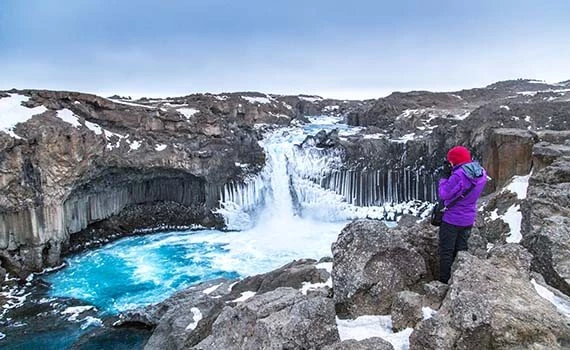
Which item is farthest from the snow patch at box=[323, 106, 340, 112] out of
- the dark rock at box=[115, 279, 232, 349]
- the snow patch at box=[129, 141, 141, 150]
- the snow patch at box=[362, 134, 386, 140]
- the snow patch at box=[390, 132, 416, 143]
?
the dark rock at box=[115, 279, 232, 349]

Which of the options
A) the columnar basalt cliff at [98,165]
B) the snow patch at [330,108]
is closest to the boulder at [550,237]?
the columnar basalt cliff at [98,165]

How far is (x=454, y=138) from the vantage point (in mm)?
33375

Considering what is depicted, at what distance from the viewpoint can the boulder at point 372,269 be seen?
295 inches

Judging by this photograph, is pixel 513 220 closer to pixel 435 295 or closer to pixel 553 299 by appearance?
pixel 553 299

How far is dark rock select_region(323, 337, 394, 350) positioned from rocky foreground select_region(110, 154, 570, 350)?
0.01 meters

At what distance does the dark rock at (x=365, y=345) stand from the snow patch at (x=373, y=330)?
39 centimetres

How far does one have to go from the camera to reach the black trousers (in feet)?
24.4

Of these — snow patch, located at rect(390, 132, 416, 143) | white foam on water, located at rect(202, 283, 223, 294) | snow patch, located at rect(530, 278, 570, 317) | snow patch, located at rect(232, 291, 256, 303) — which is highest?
snow patch, located at rect(390, 132, 416, 143)

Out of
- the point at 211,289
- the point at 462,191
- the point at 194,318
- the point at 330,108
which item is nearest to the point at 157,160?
the point at 211,289

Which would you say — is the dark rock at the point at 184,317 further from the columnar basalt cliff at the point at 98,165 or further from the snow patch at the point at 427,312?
the columnar basalt cliff at the point at 98,165

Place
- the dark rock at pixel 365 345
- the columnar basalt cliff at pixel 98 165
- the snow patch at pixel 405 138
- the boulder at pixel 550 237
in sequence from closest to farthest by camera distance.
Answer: the dark rock at pixel 365 345, the boulder at pixel 550 237, the columnar basalt cliff at pixel 98 165, the snow patch at pixel 405 138

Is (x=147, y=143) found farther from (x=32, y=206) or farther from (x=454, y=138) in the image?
(x=454, y=138)

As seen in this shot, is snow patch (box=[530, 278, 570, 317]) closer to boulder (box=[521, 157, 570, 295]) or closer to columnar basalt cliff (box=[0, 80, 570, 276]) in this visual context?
boulder (box=[521, 157, 570, 295])

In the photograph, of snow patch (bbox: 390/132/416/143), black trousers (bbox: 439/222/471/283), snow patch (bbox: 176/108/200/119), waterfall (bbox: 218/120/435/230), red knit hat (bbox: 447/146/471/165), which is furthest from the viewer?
snow patch (bbox: 390/132/416/143)
